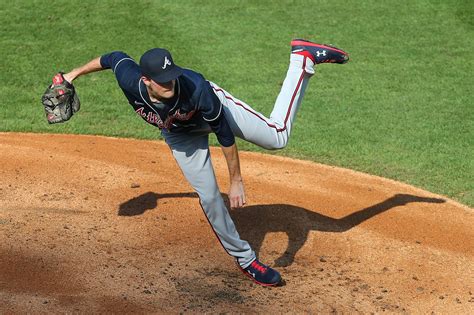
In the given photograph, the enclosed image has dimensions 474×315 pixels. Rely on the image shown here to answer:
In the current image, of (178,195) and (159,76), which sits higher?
(159,76)

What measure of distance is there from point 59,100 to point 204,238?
208 cm

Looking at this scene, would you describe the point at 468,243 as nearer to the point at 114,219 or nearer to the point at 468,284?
the point at 468,284

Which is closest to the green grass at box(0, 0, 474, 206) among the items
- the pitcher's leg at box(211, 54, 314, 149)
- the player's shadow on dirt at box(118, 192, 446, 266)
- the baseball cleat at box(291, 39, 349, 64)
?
the player's shadow on dirt at box(118, 192, 446, 266)

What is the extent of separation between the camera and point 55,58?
14.1 m

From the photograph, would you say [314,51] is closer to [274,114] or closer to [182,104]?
[274,114]

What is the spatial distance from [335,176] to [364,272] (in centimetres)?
264

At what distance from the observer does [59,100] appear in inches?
287

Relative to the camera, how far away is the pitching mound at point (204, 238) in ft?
23.4

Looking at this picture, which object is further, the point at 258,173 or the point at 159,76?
the point at 258,173

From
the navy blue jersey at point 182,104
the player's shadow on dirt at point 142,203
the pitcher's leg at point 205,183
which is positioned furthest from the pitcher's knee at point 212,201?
the player's shadow on dirt at point 142,203

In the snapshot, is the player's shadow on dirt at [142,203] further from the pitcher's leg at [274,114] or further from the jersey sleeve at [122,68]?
the jersey sleeve at [122,68]

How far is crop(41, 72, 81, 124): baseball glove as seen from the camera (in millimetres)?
7293

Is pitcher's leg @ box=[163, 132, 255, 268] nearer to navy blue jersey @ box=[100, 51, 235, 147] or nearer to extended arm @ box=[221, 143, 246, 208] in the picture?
navy blue jersey @ box=[100, 51, 235, 147]

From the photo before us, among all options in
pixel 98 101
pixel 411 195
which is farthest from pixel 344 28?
pixel 411 195
